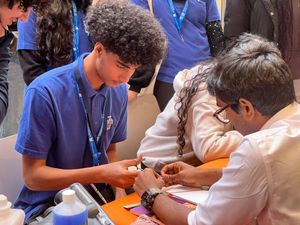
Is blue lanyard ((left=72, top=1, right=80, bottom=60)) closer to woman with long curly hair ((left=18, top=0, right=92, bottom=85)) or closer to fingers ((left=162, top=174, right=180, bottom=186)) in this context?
woman with long curly hair ((left=18, top=0, right=92, bottom=85))

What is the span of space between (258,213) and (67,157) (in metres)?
0.79

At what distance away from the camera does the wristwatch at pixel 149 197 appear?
1.40 metres

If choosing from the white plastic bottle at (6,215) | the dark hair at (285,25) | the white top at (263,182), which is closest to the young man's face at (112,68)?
the white top at (263,182)

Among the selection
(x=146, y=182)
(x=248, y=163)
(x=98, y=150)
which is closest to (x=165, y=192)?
(x=146, y=182)

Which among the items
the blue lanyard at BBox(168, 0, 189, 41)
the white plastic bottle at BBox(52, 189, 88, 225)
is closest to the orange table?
the white plastic bottle at BBox(52, 189, 88, 225)

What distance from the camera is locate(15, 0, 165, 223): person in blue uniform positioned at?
5.05ft

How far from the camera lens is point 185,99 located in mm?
1805

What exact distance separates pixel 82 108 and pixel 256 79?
0.71 metres

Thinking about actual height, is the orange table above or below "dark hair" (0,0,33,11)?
below

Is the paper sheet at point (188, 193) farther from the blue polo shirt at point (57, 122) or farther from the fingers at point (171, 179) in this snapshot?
the blue polo shirt at point (57, 122)

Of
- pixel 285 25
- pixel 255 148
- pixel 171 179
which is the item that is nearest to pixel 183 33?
pixel 285 25

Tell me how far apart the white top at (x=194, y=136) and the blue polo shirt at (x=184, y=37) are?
0.54 meters

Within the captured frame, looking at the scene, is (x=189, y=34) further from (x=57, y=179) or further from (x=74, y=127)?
(x=57, y=179)

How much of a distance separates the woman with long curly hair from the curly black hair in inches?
18.5
